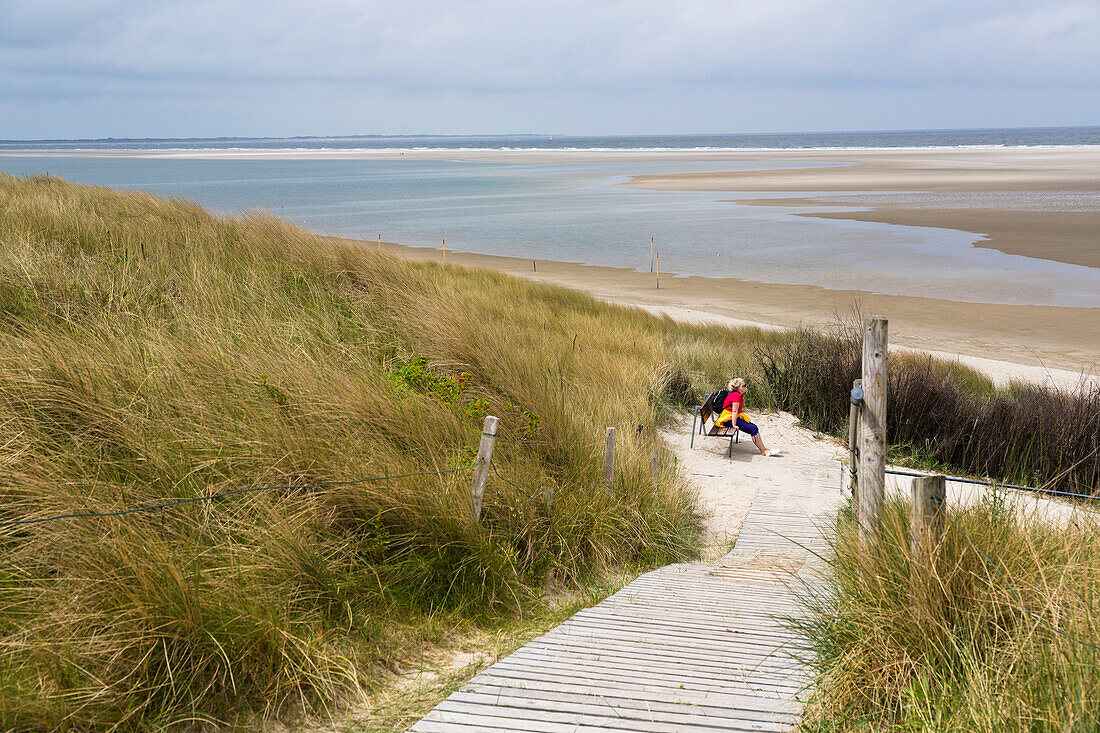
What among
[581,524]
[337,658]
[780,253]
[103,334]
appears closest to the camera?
[337,658]

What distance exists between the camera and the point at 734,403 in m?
10.1

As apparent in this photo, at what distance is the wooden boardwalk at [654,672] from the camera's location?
3234mm

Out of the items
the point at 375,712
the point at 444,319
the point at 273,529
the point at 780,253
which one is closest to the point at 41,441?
the point at 273,529

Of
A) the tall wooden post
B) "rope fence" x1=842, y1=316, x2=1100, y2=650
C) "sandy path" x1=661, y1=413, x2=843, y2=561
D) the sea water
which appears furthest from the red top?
the sea water

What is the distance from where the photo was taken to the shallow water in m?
23.5

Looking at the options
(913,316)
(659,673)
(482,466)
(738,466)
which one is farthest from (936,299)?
(659,673)

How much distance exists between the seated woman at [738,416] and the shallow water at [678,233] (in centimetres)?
1223

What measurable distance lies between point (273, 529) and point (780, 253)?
26.7 metres

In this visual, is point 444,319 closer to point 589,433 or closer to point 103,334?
point 589,433

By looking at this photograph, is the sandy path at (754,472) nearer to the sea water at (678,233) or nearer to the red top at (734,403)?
the red top at (734,403)

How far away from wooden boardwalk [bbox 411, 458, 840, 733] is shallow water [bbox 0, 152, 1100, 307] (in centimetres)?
1615

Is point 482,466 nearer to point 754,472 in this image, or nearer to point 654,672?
point 654,672

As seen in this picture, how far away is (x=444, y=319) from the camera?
904 centimetres

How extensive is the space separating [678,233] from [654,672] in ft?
105
